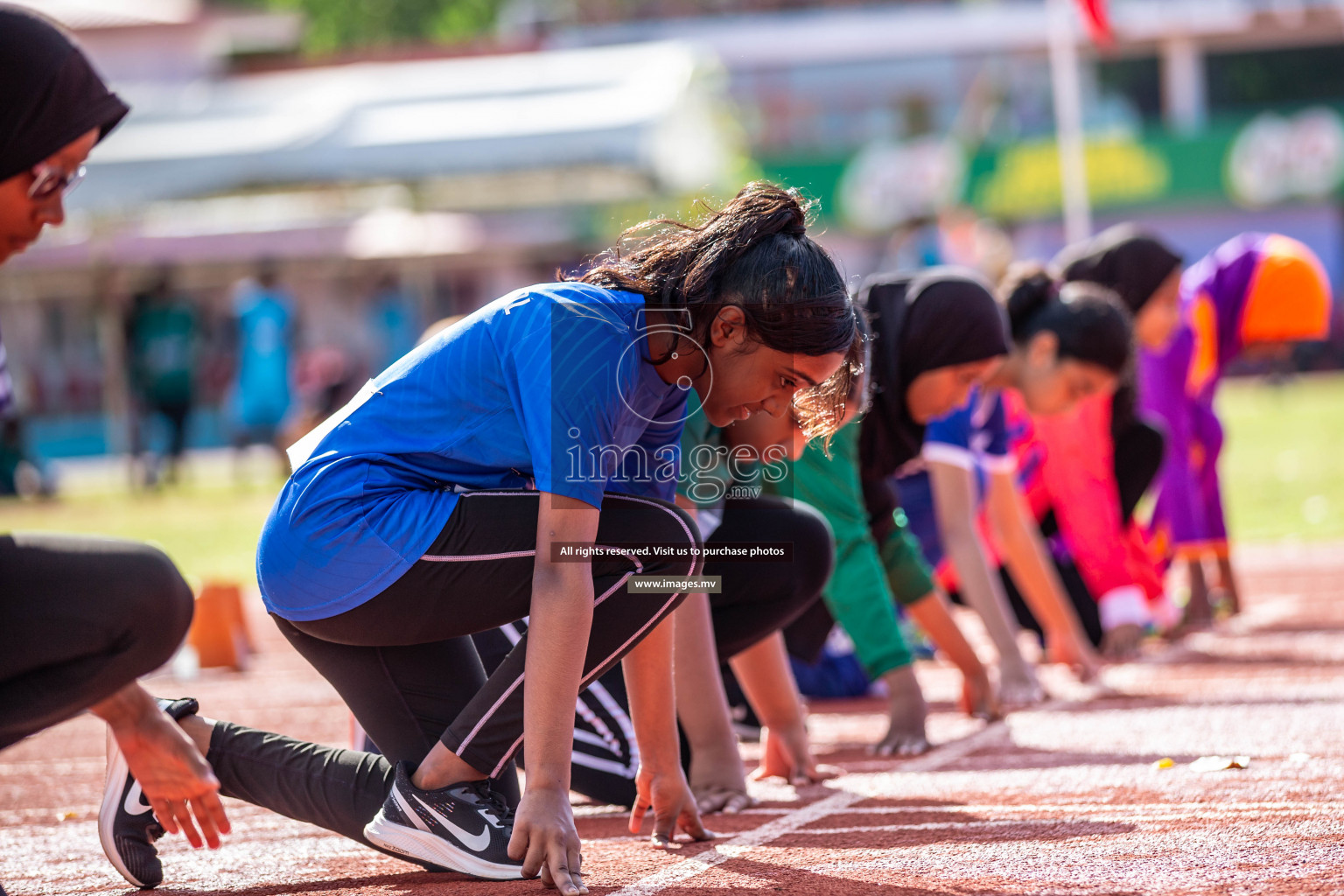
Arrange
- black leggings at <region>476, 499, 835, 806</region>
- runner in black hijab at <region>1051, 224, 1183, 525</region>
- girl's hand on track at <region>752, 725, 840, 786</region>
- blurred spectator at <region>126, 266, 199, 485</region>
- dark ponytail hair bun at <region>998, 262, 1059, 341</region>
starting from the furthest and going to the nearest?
1. blurred spectator at <region>126, 266, 199, 485</region>
2. runner in black hijab at <region>1051, 224, 1183, 525</region>
3. dark ponytail hair bun at <region>998, 262, 1059, 341</region>
4. girl's hand on track at <region>752, 725, 840, 786</region>
5. black leggings at <region>476, 499, 835, 806</region>

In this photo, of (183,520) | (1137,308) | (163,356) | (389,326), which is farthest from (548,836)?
(389,326)

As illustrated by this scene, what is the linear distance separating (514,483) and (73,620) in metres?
0.89

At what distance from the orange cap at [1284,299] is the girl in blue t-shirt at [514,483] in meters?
4.52

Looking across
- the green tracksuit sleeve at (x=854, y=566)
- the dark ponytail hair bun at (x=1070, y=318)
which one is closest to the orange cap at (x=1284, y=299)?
the dark ponytail hair bun at (x=1070, y=318)

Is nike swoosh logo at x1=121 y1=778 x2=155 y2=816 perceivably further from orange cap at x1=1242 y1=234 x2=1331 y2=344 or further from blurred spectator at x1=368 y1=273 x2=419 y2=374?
blurred spectator at x1=368 y1=273 x2=419 y2=374

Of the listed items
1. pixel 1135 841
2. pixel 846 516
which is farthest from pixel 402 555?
pixel 846 516

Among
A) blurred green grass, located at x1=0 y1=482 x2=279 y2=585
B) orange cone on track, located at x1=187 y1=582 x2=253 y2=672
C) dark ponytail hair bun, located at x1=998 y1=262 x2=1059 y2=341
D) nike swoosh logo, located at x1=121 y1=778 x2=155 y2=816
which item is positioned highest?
dark ponytail hair bun, located at x1=998 y1=262 x2=1059 y2=341

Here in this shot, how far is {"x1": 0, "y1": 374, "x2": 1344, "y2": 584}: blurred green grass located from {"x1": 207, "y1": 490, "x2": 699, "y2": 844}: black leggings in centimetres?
593

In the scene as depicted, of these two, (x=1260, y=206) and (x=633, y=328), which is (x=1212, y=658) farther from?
(x=1260, y=206)

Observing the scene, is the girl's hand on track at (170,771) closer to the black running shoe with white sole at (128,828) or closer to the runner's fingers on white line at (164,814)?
the runner's fingers on white line at (164,814)

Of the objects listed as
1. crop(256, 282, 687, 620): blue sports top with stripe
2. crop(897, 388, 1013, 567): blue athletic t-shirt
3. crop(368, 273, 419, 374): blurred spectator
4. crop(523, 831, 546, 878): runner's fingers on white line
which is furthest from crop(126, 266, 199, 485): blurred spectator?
crop(523, 831, 546, 878): runner's fingers on white line

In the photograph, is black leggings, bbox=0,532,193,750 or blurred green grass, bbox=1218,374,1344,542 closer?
black leggings, bbox=0,532,193,750

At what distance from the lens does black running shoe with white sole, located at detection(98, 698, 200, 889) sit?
9.49ft

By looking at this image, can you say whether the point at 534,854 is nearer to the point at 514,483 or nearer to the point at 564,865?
the point at 564,865
